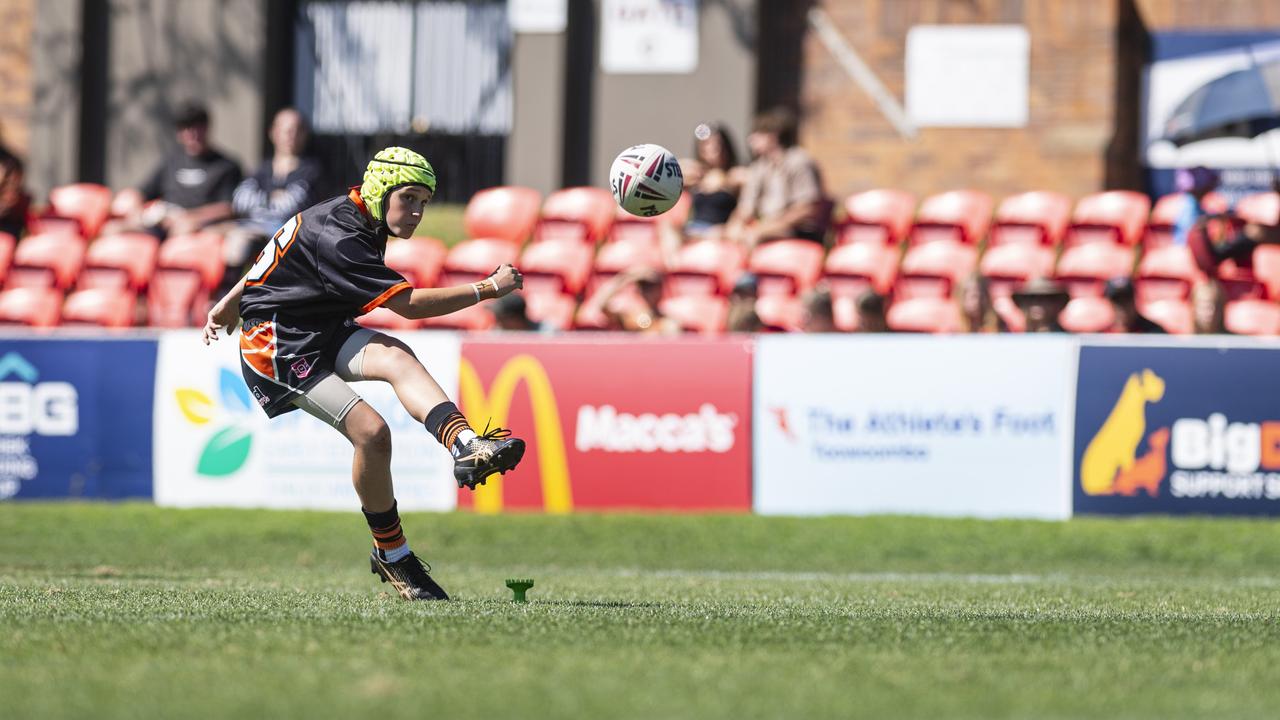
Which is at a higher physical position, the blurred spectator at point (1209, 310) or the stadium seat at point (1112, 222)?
the stadium seat at point (1112, 222)

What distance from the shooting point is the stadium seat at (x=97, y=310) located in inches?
627

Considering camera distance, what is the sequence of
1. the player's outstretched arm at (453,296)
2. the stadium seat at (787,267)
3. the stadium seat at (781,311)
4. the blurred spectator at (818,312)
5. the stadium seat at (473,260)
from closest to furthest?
the player's outstretched arm at (453,296) < the blurred spectator at (818,312) < the stadium seat at (781,311) < the stadium seat at (787,267) < the stadium seat at (473,260)

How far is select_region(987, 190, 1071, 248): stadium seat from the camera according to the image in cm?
Result: 1714

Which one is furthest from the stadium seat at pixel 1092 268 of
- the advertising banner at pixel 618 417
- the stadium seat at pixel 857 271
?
the advertising banner at pixel 618 417

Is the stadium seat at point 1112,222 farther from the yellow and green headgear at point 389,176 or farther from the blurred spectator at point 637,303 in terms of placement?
the yellow and green headgear at point 389,176

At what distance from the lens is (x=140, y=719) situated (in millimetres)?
4820

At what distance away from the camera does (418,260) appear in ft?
54.5

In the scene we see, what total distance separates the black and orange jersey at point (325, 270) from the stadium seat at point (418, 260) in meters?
7.96

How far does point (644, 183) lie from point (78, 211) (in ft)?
37.0

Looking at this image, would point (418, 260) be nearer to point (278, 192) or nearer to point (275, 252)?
point (278, 192)

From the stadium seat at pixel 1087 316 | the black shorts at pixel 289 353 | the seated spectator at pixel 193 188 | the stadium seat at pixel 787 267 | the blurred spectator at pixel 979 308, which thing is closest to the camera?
the black shorts at pixel 289 353

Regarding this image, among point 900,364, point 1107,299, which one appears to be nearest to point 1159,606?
point 900,364

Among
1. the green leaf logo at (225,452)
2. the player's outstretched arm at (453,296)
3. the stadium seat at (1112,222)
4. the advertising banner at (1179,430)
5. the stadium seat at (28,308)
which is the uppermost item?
the stadium seat at (1112,222)

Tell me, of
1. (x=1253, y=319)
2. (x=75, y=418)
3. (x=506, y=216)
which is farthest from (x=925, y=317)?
(x=75, y=418)
